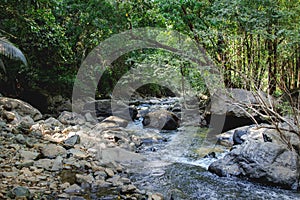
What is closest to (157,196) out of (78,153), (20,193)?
(20,193)

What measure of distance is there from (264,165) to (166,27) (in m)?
5.98

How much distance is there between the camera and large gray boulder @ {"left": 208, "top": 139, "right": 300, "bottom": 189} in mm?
4168

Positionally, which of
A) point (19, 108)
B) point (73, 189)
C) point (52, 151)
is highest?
point (19, 108)

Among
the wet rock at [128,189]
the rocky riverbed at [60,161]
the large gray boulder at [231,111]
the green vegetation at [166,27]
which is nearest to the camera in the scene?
the rocky riverbed at [60,161]

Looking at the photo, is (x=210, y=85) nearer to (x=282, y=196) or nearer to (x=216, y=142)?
(x=216, y=142)

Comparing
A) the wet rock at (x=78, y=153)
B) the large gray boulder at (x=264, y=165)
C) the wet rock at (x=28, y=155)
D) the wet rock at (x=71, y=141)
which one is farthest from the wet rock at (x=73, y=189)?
the large gray boulder at (x=264, y=165)

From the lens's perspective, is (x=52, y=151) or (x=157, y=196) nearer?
(x=157, y=196)

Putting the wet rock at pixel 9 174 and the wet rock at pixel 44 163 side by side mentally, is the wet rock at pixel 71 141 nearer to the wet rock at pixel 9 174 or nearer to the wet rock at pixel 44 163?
the wet rock at pixel 44 163

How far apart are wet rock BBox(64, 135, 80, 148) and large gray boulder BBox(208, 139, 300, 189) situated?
9.03 ft

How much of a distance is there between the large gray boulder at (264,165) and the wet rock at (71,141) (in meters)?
2.75

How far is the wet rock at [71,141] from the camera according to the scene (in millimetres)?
5491

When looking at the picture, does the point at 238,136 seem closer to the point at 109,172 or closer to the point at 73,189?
the point at 109,172

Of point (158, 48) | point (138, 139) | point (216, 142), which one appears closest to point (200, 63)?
point (158, 48)

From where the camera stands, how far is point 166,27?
908 cm
